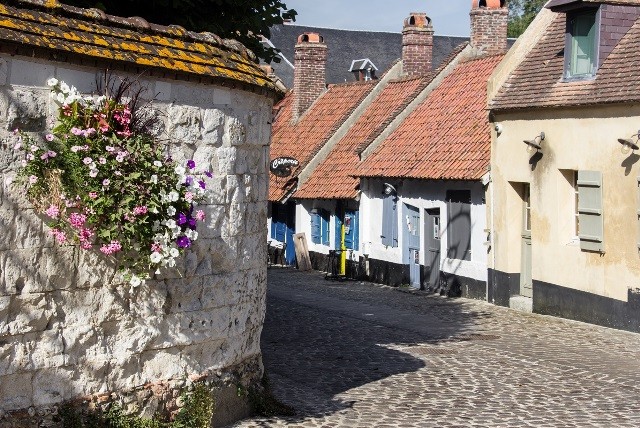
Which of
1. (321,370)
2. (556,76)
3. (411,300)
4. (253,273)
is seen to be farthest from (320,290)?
(253,273)

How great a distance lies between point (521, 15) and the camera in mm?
62031

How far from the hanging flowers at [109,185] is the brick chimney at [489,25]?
19527 millimetres

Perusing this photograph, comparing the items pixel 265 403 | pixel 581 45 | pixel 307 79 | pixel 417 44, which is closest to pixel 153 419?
pixel 265 403

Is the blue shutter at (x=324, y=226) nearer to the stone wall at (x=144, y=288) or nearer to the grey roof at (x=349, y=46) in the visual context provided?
the grey roof at (x=349, y=46)

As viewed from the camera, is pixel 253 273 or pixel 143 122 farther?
pixel 253 273

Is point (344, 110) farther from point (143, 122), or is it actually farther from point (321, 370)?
point (143, 122)

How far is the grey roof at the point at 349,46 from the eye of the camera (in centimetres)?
5138

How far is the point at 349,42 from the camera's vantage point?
5281 cm

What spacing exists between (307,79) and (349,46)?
16.5 meters

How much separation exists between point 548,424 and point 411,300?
12.9 m

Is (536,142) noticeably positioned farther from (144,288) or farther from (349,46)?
(349,46)

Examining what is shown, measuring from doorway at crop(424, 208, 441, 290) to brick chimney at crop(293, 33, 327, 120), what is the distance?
1216 cm

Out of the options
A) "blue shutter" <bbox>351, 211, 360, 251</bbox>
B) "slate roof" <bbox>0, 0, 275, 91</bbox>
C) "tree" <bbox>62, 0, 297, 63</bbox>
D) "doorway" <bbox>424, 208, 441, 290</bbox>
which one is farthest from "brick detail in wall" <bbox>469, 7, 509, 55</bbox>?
"slate roof" <bbox>0, 0, 275, 91</bbox>

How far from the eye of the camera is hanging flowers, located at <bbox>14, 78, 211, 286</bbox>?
25.1ft
